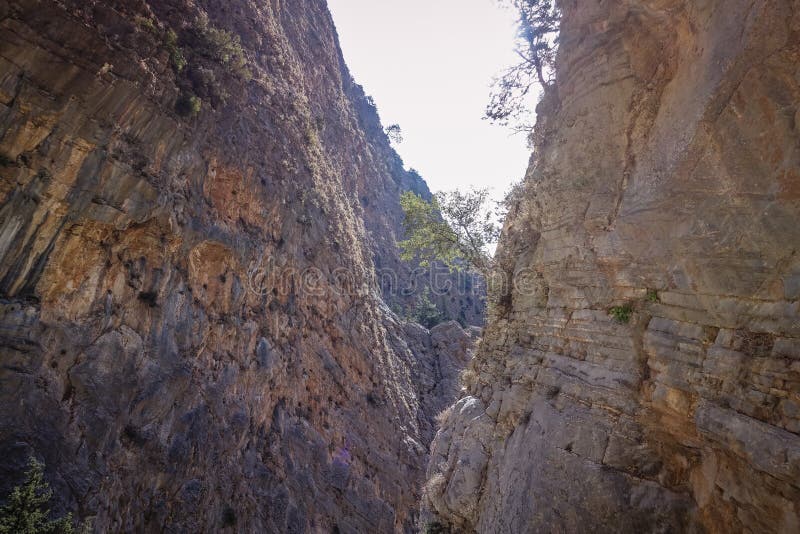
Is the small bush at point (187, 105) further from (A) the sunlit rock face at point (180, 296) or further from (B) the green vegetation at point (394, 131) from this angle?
(B) the green vegetation at point (394, 131)

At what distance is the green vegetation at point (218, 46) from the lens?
55.7 feet

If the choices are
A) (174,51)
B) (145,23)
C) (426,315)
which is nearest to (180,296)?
(174,51)

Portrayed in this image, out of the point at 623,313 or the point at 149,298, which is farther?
the point at 149,298

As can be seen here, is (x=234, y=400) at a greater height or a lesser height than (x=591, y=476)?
lesser

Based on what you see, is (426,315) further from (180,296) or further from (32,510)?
(32,510)

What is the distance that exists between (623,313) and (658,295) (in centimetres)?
67

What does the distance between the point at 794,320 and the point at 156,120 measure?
655 inches

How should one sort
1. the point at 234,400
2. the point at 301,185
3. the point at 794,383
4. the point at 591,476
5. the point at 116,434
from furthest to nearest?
the point at 301,185
the point at 234,400
the point at 116,434
the point at 591,476
the point at 794,383

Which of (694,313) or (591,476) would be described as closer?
(694,313)

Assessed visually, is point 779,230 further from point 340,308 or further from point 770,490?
point 340,308

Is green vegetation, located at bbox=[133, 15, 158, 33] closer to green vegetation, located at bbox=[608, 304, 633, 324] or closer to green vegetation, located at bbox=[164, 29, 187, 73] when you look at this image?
green vegetation, located at bbox=[164, 29, 187, 73]

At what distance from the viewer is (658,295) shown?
5637 mm

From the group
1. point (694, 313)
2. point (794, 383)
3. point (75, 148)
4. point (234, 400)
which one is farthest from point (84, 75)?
point (794, 383)

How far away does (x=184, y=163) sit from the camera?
14688 mm
